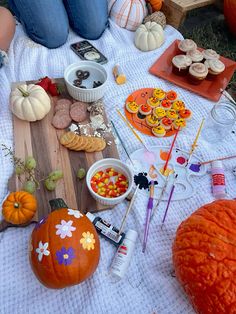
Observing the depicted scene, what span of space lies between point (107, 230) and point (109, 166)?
206 millimetres

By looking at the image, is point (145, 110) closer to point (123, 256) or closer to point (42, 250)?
point (123, 256)

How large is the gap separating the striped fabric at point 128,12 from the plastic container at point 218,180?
3.06 feet

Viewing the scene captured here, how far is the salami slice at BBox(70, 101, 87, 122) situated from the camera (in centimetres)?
118

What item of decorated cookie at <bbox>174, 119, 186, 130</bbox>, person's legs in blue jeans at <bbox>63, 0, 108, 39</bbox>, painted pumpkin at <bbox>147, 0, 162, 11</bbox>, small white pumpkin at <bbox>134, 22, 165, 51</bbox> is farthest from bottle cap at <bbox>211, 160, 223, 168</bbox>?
painted pumpkin at <bbox>147, 0, 162, 11</bbox>

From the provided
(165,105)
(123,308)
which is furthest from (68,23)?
(123,308)

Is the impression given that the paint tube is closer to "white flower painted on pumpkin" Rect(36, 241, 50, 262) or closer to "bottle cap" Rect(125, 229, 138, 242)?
"bottle cap" Rect(125, 229, 138, 242)

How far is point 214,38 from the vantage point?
2041mm

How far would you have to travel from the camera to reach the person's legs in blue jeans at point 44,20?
1.47 m

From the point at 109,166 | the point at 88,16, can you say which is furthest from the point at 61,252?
the point at 88,16

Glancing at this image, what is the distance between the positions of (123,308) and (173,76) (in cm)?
104

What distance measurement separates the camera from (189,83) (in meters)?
1.46

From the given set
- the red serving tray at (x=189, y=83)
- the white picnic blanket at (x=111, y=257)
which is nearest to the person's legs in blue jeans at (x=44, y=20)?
the white picnic blanket at (x=111, y=257)

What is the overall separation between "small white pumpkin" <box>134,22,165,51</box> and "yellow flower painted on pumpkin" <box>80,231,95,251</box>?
109cm

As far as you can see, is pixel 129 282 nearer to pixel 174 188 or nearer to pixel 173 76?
pixel 174 188
